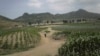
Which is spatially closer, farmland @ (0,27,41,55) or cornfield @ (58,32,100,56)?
cornfield @ (58,32,100,56)

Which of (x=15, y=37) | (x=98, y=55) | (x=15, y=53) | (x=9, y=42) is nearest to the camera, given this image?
(x=98, y=55)

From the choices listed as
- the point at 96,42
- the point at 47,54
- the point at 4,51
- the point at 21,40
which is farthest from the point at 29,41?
the point at 96,42

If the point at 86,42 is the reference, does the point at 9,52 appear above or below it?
below

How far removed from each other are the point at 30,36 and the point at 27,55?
15.8 m

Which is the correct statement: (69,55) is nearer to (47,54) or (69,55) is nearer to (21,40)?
(47,54)

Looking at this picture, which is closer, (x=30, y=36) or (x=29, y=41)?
(x=29, y=41)

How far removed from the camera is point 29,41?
177 ft

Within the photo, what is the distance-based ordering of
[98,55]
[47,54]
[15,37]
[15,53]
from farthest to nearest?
[15,37], [15,53], [47,54], [98,55]

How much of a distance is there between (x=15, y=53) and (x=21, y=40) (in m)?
9.24

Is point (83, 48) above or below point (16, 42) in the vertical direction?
above

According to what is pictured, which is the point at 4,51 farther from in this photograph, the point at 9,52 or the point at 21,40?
the point at 21,40

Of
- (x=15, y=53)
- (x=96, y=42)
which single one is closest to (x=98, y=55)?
(x=96, y=42)

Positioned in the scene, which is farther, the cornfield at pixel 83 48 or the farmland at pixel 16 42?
the farmland at pixel 16 42

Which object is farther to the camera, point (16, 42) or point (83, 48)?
point (16, 42)
